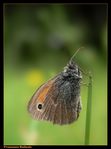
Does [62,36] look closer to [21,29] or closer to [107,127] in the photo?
[21,29]

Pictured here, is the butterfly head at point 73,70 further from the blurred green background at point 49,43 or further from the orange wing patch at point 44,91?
the blurred green background at point 49,43

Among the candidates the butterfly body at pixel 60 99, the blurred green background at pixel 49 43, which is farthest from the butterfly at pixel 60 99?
the blurred green background at pixel 49 43

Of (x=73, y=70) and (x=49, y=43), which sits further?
(x=49, y=43)

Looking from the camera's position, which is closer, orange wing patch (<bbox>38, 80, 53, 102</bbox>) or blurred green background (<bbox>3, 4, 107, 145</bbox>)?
orange wing patch (<bbox>38, 80, 53, 102</bbox>)

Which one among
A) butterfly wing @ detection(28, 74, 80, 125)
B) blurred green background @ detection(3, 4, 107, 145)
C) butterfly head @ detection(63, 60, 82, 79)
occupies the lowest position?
butterfly wing @ detection(28, 74, 80, 125)

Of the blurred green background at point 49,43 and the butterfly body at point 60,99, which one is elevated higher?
the blurred green background at point 49,43

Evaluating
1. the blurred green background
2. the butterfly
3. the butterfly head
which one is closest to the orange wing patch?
the butterfly

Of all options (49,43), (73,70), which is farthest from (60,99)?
(49,43)

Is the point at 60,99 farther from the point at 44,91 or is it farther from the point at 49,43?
the point at 49,43

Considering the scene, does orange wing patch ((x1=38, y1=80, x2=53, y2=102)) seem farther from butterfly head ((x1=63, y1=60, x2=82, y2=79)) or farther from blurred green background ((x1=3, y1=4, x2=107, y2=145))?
blurred green background ((x1=3, y1=4, x2=107, y2=145))

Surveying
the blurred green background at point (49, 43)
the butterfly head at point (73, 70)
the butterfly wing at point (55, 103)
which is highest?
Answer: the blurred green background at point (49, 43)
